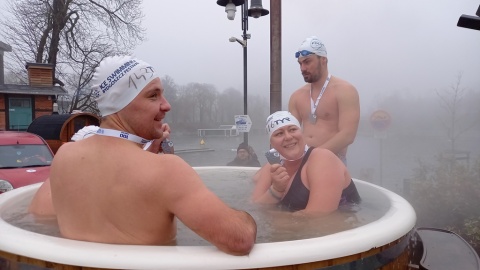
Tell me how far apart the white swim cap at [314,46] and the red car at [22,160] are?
4.50m

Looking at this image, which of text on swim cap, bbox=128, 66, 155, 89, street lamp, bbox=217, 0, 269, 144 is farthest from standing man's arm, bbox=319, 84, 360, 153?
street lamp, bbox=217, 0, 269, 144

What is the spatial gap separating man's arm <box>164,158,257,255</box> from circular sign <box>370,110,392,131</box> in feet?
23.5

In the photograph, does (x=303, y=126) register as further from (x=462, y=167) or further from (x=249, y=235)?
(x=462, y=167)

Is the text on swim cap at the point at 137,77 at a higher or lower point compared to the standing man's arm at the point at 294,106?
higher

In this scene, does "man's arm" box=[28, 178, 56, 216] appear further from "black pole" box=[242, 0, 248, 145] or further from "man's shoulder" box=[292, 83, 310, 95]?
"black pole" box=[242, 0, 248, 145]

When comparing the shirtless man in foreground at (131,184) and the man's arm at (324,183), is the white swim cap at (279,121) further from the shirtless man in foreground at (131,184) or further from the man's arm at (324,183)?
the shirtless man in foreground at (131,184)

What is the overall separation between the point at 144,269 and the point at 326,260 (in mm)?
710

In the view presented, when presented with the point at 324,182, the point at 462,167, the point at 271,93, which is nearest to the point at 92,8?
the point at 271,93

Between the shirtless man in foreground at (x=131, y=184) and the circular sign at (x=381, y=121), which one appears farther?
the circular sign at (x=381, y=121)

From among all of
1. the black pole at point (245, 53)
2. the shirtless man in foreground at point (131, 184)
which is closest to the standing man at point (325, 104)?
the shirtless man in foreground at point (131, 184)

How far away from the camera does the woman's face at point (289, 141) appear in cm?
263

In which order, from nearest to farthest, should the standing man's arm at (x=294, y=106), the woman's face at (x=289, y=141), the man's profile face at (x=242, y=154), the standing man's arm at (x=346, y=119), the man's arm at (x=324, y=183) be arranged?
the man's arm at (x=324, y=183) → the woman's face at (x=289, y=141) → the standing man's arm at (x=346, y=119) → the standing man's arm at (x=294, y=106) → the man's profile face at (x=242, y=154)

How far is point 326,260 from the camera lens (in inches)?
64.5

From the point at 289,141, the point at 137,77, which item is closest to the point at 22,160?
the point at 289,141
